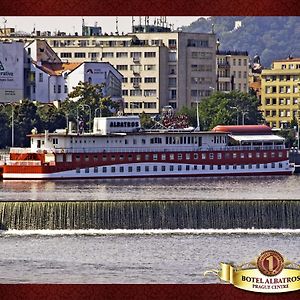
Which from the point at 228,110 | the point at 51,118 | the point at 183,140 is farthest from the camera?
the point at 228,110

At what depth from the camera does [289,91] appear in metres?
46.8

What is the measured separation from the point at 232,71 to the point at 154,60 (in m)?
4.31

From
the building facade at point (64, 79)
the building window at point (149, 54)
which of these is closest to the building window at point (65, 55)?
the building window at point (149, 54)

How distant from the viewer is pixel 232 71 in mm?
48750

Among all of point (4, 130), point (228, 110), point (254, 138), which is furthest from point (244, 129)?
point (228, 110)

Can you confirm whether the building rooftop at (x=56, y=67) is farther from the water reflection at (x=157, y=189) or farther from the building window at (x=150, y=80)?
the water reflection at (x=157, y=189)

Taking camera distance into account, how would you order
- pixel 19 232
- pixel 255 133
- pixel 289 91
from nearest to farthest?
1. pixel 19 232
2. pixel 255 133
3. pixel 289 91

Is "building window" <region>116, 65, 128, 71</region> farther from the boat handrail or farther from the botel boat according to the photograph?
the boat handrail

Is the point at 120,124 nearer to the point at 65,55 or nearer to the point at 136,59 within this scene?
the point at 65,55

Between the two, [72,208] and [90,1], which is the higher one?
[90,1]

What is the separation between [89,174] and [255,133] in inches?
165

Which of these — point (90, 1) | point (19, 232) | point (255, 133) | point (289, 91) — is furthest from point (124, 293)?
point (289, 91)

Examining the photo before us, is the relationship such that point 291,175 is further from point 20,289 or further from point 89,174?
point 20,289

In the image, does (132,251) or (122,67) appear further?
(122,67)
